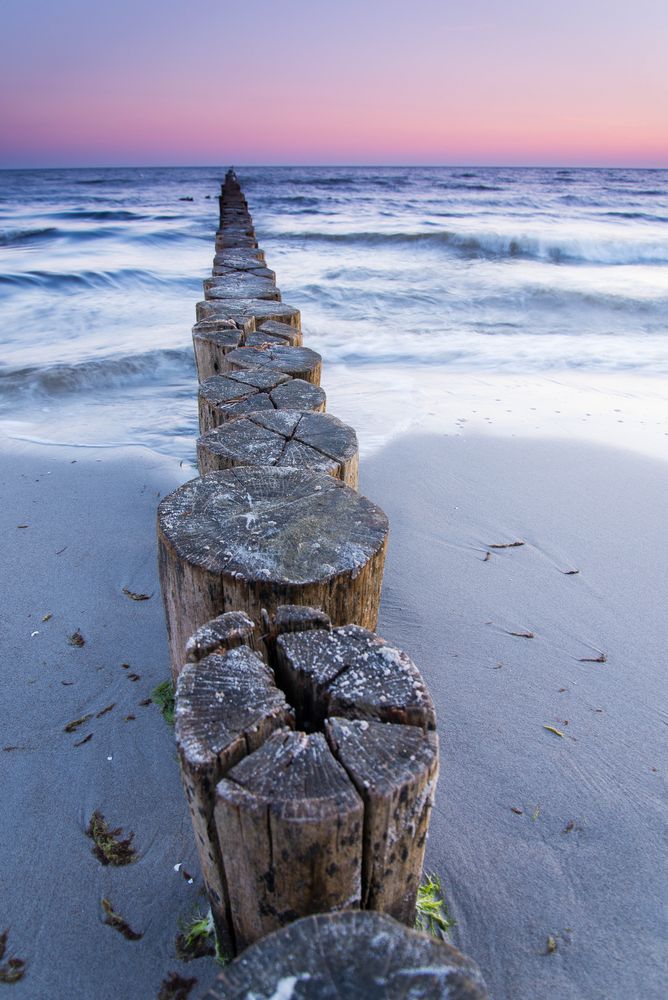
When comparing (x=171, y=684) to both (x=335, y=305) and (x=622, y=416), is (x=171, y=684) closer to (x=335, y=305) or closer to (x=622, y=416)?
(x=622, y=416)

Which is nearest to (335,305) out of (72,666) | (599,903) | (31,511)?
(31,511)

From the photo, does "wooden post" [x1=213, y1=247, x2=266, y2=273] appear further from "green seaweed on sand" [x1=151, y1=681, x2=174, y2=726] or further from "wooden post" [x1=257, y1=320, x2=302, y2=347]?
"green seaweed on sand" [x1=151, y1=681, x2=174, y2=726]

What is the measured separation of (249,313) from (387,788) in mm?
3570

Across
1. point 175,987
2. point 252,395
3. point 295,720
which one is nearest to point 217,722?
point 295,720

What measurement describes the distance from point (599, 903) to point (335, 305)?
10.6 metres

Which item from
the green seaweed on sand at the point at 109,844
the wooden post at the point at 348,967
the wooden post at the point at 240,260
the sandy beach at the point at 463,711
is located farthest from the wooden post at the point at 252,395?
the wooden post at the point at 240,260

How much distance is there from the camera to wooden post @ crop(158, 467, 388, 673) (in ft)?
4.73

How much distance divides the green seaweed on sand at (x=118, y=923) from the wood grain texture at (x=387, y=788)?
3.00 ft

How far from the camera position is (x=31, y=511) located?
3789 mm

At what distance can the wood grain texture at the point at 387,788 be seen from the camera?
949 mm

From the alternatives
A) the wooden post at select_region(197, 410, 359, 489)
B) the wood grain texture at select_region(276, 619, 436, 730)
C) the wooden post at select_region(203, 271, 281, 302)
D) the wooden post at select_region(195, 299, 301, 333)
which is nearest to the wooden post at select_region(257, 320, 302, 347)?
the wooden post at select_region(195, 299, 301, 333)

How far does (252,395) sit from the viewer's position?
8.60 feet

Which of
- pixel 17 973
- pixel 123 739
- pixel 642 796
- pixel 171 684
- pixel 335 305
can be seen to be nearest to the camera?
pixel 17 973

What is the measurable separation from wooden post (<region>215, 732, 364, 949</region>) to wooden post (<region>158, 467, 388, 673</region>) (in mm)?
434
